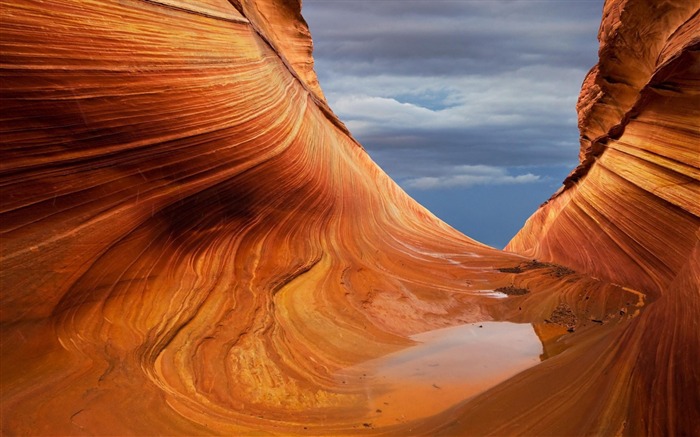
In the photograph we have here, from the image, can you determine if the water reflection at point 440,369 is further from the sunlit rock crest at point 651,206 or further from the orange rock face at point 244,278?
the sunlit rock crest at point 651,206

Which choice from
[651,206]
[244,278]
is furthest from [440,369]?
[651,206]

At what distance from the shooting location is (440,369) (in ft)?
15.3

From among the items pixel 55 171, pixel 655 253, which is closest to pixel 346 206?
pixel 655 253

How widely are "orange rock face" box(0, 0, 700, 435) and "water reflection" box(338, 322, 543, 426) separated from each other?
0.02 m

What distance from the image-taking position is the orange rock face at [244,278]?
3678mm

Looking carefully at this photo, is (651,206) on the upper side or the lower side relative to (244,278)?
upper

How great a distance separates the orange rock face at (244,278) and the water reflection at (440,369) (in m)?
0.02

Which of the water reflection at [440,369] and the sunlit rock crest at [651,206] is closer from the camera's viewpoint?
the sunlit rock crest at [651,206]

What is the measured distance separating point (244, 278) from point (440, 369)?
155cm

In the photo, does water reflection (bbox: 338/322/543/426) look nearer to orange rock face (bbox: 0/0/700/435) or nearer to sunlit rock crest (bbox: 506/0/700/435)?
orange rock face (bbox: 0/0/700/435)

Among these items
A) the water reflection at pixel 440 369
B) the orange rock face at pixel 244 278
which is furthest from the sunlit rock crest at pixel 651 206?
the water reflection at pixel 440 369

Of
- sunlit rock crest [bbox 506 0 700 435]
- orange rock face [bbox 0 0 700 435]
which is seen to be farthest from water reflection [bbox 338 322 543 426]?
sunlit rock crest [bbox 506 0 700 435]

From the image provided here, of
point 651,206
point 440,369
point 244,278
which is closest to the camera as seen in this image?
point 440,369

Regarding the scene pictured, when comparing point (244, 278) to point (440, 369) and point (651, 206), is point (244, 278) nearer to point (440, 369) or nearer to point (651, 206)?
point (440, 369)
